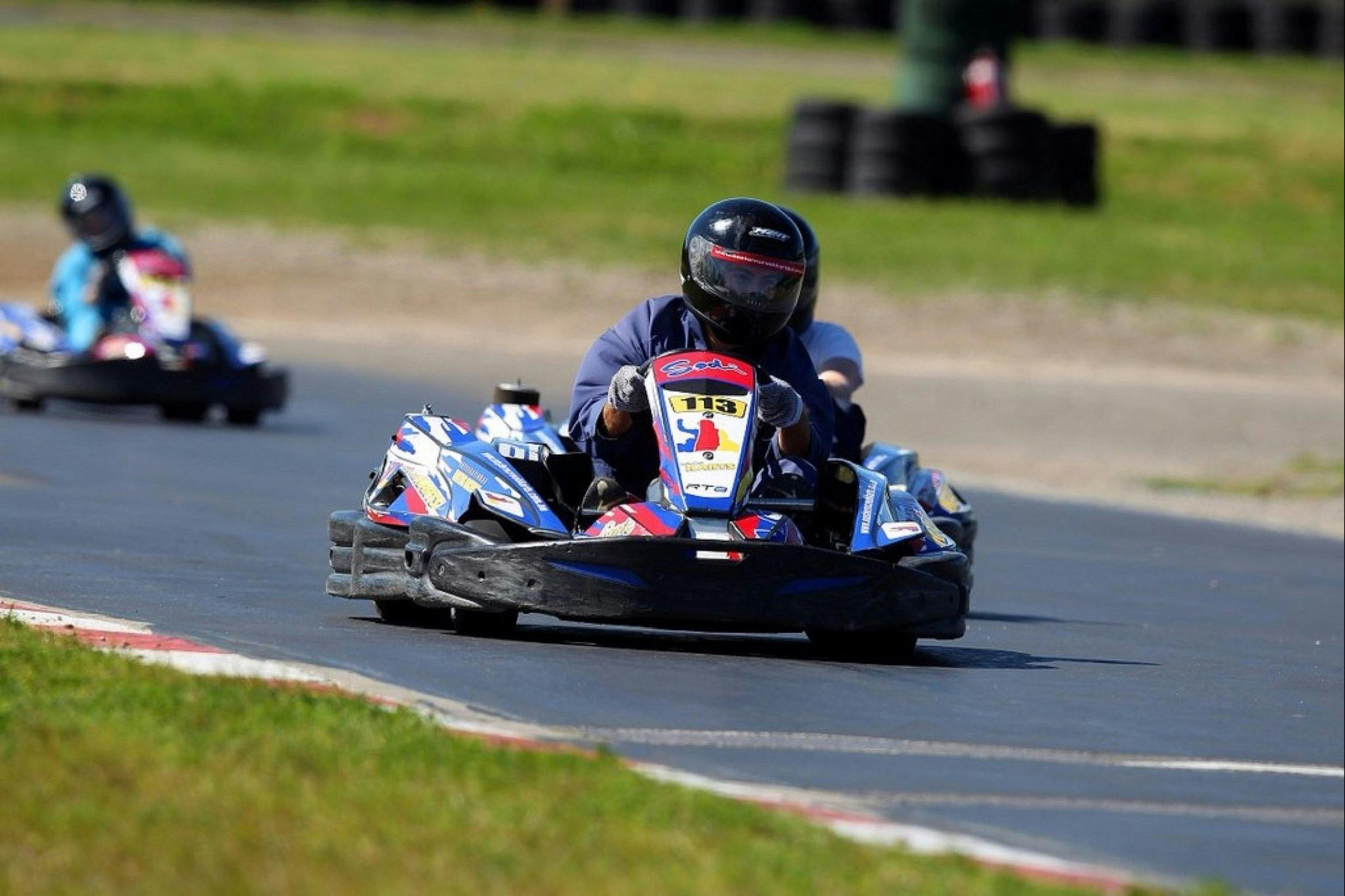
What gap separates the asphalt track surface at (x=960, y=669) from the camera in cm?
618

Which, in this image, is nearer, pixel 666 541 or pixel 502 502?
pixel 666 541

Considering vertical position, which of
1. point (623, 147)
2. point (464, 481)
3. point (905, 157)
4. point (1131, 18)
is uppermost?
point (1131, 18)

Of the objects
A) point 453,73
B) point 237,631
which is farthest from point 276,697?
point 453,73

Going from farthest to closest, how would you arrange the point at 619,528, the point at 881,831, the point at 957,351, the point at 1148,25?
the point at 1148,25, the point at 957,351, the point at 619,528, the point at 881,831

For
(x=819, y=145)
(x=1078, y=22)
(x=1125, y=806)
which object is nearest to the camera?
(x=1125, y=806)

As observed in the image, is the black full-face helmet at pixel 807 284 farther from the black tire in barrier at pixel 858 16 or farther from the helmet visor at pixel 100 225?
the black tire in barrier at pixel 858 16

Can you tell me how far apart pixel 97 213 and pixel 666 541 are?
10.6 meters

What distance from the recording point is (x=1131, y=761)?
6820 millimetres

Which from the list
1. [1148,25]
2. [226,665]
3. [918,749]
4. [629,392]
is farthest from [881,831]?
[1148,25]

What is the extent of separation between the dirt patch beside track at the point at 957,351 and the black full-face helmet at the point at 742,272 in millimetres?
7217

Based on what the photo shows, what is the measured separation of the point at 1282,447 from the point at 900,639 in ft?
36.2

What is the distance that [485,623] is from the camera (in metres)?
8.73

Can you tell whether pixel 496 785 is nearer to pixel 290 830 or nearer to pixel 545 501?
pixel 290 830

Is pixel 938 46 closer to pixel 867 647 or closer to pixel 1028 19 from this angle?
pixel 1028 19
